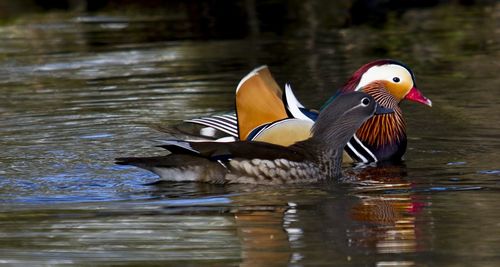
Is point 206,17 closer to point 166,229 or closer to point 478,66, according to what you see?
point 478,66

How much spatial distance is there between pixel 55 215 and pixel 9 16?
14.3 m

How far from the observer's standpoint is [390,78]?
33.2 ft

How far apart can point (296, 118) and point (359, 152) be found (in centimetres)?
76

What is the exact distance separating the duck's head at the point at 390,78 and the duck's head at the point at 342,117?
39.9 inches

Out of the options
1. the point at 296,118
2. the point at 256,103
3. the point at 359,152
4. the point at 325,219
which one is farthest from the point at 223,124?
the point at 325,219

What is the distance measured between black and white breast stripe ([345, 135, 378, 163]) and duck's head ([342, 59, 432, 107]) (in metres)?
0.47

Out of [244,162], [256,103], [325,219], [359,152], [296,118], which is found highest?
[256,103]

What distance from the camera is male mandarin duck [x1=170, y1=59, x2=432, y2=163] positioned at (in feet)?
30.5

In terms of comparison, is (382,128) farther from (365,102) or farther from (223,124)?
(223,124)

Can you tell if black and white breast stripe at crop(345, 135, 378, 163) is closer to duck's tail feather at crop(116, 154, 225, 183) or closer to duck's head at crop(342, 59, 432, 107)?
duck's head at crop(342, 59, 432, 107)

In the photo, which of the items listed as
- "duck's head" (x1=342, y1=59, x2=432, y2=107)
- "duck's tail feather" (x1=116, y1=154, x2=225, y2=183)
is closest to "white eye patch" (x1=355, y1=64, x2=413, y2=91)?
"duck's head" (x1=342, y1=59, x2=432, y2=107)

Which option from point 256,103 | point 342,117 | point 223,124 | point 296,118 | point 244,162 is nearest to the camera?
point 244,162

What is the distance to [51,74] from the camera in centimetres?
1509

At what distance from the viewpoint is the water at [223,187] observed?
6805 mm
